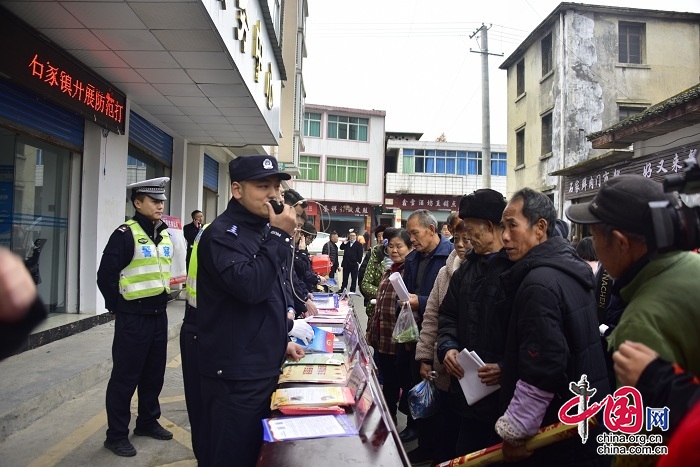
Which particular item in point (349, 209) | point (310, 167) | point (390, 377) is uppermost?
point (310, 167)

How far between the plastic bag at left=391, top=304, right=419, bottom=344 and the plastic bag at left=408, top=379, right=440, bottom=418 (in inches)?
17.2

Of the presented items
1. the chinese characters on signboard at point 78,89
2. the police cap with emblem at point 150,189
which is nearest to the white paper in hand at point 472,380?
the police cap with emblem at point 150,189

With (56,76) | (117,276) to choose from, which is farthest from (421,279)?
(56,76)

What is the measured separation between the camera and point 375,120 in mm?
30578

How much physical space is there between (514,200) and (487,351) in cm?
74

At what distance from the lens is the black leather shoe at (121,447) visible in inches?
126

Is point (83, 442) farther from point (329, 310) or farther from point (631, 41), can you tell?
point (631, 41)

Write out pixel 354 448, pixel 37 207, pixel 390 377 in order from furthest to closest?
pixel 37 207
pixel 390 377
pixel 354 448

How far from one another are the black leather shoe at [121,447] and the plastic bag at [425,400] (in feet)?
6.21

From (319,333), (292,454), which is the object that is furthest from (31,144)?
(292,454)

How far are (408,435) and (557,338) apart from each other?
7.62ft

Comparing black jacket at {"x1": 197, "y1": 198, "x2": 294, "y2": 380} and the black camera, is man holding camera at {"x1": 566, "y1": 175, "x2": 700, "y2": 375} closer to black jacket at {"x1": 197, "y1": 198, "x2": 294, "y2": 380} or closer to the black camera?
the black camera

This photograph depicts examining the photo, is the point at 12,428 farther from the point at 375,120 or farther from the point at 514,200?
the point at 375,120

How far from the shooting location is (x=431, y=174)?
30656mm
